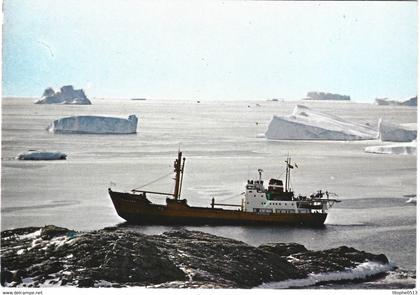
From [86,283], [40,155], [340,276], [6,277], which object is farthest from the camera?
[40,155]

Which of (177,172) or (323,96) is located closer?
(177,172)

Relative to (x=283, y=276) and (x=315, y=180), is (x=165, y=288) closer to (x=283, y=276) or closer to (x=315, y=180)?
(x=283, y=276)

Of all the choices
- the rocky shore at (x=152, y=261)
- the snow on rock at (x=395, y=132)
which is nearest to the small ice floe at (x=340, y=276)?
the rocky shore at (x=152, y=261)

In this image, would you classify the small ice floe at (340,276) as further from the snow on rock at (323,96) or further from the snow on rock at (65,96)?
the snow on rock at (65,96)

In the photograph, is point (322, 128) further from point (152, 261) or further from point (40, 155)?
point (152, 261)

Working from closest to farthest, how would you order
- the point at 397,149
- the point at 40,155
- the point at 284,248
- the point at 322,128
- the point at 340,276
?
the point at 340,276 → the point at 284,248 → the point at 40,155 → the point at 397,149 → the point at 322,128

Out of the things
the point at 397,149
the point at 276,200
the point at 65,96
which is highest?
the point at 65,96

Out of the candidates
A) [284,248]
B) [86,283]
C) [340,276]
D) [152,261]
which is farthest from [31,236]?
[340,276]

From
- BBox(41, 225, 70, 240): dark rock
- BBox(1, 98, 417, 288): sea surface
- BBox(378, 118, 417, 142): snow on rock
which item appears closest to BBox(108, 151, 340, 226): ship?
BBox(1, 98, 417, 288): sea surface
